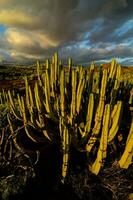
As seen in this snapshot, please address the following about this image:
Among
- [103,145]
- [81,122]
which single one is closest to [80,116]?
[81,122]

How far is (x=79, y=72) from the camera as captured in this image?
5168 mm

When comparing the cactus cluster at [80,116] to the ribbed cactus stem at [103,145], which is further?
the cactus cluster at [80,116]

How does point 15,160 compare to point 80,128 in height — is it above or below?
below

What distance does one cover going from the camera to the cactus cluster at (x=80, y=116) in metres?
4.14

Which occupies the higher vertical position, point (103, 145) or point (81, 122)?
point (81, 122)

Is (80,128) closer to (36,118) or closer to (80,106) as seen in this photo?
(80,106)

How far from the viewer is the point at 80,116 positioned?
15.5ft

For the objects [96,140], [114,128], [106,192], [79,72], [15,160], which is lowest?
[106,192]

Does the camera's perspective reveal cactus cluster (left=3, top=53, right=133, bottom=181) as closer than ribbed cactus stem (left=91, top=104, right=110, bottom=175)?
No

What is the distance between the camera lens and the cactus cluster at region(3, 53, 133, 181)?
414cm

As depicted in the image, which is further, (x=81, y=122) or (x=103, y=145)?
(x=81, y=122)

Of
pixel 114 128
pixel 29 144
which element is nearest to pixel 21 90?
pixel 29 144

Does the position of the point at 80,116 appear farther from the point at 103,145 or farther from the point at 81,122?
the point at 103,145

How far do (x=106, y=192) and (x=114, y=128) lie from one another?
0.96 meters
